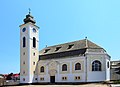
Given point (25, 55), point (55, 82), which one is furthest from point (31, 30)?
point (55, 82)

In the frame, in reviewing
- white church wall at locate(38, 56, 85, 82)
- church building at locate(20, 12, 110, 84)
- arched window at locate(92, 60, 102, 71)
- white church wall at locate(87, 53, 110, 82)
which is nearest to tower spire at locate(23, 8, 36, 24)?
church building at locate(20, 12, 110, 84)

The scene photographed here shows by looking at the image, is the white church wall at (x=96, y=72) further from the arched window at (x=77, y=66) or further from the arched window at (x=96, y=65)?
the arched window at (x=77, y=66)

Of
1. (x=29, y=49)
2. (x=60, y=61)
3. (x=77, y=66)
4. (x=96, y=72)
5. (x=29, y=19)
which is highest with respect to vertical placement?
(x=29, y=19)

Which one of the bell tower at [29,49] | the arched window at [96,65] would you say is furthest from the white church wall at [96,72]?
the bell tower at [29,49]

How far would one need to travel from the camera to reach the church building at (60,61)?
135 ft

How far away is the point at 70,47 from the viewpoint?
150 feet

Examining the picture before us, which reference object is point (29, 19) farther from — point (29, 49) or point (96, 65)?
point (96, 65)

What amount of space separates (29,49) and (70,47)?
9.63 meters

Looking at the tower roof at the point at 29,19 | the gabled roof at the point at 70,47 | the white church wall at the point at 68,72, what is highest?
the tower roof at the point at 29,19

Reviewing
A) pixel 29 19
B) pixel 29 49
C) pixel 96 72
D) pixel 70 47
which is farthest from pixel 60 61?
pixel 29 19

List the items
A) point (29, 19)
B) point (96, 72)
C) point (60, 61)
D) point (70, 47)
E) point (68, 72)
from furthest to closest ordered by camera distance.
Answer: point (29, 19), point (70, 47), point (60, 61), point (68, 72), point (96, 72)

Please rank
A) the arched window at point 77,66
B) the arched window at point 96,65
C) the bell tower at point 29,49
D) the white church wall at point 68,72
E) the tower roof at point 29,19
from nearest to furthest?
the arched window at point 96,65 → the white church wall at point 68,72 → the arched window at point 77,66 → the bell tower at point 29,49 → the tower roof at point 29,19

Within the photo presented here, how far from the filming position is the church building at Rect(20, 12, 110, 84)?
135 feet

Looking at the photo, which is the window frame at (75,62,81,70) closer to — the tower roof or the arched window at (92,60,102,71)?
the arched window at (92,60,102,71)
